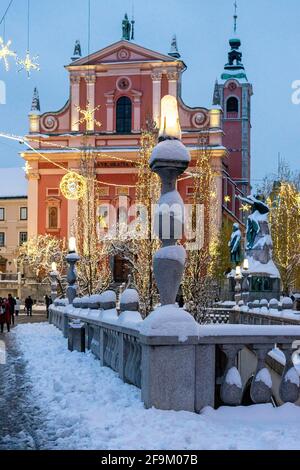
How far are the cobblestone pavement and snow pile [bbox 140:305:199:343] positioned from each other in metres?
1.55

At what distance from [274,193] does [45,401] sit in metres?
49.7

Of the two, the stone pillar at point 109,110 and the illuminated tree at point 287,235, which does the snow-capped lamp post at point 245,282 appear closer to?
the illuminated tree at point 287,235

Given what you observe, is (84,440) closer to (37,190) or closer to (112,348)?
(112,348)

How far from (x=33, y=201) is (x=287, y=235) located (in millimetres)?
20152

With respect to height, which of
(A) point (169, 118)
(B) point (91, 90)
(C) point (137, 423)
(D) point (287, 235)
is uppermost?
(B) point (91, 90)

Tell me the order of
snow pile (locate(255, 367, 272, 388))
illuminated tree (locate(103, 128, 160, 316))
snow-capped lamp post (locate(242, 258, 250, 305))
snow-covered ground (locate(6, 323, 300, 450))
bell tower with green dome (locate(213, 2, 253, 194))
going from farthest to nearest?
1. bell tower with green dome (locate(213, 2, 253, 194))
2. snow-capped lamp post (locate(242, 258, 250, 305))
3. illuminated tree (locate(103, 128, 160, 316))
4. snow pile (locate(255, 367, 272, 388))
5. snow-covered ground (locate(6, 323, 300, 450))

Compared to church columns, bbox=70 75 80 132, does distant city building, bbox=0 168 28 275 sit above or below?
below

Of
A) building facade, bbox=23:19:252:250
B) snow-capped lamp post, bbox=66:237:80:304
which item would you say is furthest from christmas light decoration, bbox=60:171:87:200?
building facade, bbox=23:19:252:250

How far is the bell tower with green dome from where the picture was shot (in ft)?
286

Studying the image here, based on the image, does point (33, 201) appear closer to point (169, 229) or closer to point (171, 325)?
point (169, 229)

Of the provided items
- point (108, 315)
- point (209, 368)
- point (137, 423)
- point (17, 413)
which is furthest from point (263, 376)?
point (108, 315)

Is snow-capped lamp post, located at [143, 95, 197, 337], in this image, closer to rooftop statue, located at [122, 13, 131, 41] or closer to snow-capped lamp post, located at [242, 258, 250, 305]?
snow-capped lamp post, located at [242, 258, 250, 305]

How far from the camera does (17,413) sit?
8.70 meters

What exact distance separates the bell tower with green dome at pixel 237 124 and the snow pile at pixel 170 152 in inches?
3066
